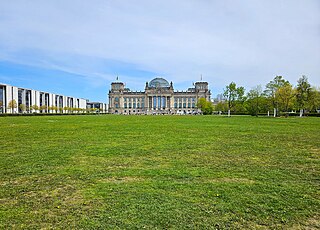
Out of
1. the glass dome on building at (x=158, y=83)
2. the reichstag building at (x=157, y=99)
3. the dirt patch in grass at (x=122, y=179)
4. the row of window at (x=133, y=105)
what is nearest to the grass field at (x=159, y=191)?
the dirt patch in grass at (x=122, y=179)

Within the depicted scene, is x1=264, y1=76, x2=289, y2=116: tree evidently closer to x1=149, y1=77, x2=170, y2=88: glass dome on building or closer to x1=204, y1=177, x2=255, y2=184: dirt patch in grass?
x1=204, y1=177, x2=255, y2=184: dirt patch in grass

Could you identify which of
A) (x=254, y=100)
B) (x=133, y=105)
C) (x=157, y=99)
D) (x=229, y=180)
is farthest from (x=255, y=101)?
(x=133, y=105)

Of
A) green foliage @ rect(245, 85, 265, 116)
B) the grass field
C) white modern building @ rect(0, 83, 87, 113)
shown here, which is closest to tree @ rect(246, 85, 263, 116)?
green foliage @ rect(245, 85, 265, 116)

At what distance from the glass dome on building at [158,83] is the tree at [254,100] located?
115m

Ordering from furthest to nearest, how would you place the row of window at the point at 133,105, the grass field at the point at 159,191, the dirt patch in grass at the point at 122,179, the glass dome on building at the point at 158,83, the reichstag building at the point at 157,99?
1. the glass dome on building at the point at 158,83
2. the row of window at the point at 133,105
3. the reichstag building at the point at 157,99
4. the dirt patch in grass at the point at 122,179
5. the grass field at the point at 159,191

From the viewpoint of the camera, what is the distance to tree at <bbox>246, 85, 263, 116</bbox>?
232ft

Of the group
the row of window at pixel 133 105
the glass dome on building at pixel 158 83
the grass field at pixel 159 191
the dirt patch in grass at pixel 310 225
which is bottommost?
the dirt patch in grass at pixel 310 225

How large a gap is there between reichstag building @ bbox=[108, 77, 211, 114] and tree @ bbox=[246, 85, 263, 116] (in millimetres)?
98212

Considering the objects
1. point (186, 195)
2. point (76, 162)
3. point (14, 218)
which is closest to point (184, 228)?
point (186, 195)

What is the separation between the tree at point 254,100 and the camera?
70.7 metres

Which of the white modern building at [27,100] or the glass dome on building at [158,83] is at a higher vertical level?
the glass dome on building at [158,83]

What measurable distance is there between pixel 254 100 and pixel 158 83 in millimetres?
121404

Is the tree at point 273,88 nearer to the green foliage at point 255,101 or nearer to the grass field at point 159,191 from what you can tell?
the green foliage at point 255,101

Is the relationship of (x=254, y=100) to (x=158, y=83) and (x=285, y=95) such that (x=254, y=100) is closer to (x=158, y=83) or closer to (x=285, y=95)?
(x=285, y=95)
